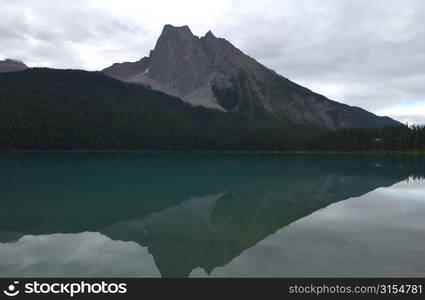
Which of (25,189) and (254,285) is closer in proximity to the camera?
(254,285)

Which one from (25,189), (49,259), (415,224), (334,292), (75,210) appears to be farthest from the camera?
(25,189)

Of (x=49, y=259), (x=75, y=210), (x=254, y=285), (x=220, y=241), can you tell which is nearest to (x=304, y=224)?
(x=220, y=241)

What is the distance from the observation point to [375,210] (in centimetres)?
3794

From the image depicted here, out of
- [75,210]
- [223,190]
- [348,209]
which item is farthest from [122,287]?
[223,190]

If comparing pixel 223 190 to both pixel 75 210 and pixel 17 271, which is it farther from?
pixel 17 271

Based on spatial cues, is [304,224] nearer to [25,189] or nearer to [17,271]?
[17,271]

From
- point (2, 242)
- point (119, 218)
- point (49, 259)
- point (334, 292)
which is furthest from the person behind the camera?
point (119, 218)

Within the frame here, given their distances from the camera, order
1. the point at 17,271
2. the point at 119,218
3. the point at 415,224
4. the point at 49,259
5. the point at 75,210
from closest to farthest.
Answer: the point at 17,271 < the point at 49,259 < the point at 415,224 < the point at 119,218 < the point at 75,210

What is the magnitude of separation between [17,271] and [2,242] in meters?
6.96

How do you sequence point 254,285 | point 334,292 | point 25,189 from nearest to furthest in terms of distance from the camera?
point 334,292 → point 254,285 → point 25,189

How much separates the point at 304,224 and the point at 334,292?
689 inches

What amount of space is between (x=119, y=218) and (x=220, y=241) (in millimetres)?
12251

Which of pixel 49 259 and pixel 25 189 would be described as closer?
pixel 49 259

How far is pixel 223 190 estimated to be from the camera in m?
57.2
